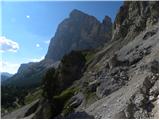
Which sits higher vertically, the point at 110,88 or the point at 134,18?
the point at 134,18

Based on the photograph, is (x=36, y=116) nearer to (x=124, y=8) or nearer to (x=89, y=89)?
(x=89, y=89)

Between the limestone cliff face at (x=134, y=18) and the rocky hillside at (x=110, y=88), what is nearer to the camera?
the rocky hillside at (x=110, y=88)

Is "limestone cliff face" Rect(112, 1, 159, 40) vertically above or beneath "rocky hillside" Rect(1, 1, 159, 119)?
above

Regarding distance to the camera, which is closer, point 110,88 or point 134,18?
point 110,88

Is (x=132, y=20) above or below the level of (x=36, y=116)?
above

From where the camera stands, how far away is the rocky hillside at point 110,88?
25.8 m

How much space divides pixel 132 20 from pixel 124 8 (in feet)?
46.5

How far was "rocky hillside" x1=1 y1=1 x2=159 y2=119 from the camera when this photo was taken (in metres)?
25.8

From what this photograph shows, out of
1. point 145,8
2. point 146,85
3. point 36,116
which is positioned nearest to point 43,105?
point 36,116

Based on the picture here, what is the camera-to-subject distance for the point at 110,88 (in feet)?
147

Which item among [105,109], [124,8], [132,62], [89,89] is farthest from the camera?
[124,8]

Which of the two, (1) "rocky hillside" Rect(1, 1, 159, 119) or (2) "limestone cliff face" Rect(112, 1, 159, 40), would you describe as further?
(2) "limestone cliff face" Rect(112, 1, 159, 40)

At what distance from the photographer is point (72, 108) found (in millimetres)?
44656

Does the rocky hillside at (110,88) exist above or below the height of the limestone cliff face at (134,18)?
below
